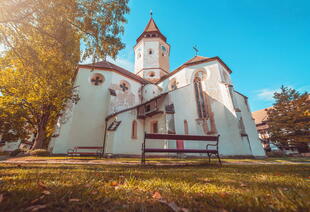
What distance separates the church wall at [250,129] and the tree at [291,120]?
882cm

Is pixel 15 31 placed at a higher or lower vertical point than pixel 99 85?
lower

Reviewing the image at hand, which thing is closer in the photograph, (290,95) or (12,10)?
(12,10)

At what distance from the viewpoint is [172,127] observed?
41.1 feet

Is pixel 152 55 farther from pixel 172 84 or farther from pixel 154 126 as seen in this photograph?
pixel 154 126

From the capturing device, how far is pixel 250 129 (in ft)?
49.1

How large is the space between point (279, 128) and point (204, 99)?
14102mm

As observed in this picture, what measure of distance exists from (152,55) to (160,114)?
15.3 metres

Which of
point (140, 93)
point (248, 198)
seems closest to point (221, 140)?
point (140, 93)

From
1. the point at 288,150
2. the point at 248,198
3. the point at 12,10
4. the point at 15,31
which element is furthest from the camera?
the point at 288,150

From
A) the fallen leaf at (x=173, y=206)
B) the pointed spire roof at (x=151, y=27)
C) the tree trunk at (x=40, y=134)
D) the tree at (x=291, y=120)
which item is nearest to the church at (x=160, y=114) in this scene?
the tree trunk at (x=40, y=134)

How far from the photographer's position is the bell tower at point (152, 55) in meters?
25.1

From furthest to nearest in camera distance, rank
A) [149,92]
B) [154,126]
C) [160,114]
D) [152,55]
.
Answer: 1. [152,55]
2. [149,92]
3. [154,126]
4. [160,114]

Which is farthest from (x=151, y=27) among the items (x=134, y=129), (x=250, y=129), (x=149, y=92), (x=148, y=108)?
(x=250, y=129)

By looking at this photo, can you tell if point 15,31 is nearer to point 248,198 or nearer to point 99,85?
point 248,198
